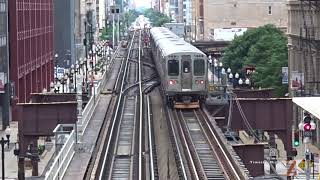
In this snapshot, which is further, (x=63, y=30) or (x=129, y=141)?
(x=63, y=30)

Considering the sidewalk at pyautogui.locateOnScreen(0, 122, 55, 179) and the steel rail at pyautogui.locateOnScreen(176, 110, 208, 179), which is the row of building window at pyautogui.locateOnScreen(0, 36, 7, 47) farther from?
the steel rail at pyautogui.locateOnScreen(176, 110, 208, 179)

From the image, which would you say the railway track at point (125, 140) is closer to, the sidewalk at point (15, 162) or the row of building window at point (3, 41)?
the sidewalk at point (15, 162)

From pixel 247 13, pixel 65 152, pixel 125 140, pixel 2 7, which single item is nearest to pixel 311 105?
pixel 65 152

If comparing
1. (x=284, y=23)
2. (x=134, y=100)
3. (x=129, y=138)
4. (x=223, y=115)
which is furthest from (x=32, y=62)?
(x=284, y=23)

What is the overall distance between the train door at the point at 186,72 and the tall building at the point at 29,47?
2475cm

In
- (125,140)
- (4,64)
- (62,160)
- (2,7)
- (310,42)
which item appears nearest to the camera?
(62,160)

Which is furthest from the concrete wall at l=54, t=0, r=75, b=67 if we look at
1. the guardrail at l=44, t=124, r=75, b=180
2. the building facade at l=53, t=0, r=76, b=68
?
the guardrail at l=44, t=124, r=75, b=180

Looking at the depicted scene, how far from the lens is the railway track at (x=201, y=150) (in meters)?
28.9

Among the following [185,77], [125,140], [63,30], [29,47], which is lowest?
[125,140]

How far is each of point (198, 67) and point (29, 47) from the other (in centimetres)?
3512

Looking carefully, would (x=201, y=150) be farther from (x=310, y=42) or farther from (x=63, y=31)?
(x=63, y=31)

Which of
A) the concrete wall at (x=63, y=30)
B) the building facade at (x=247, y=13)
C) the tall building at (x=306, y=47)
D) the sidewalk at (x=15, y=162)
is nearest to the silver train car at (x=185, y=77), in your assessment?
the sidewalk at (x=15, y=162)

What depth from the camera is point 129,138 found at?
38.8 metres

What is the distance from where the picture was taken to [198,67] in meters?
46.1
